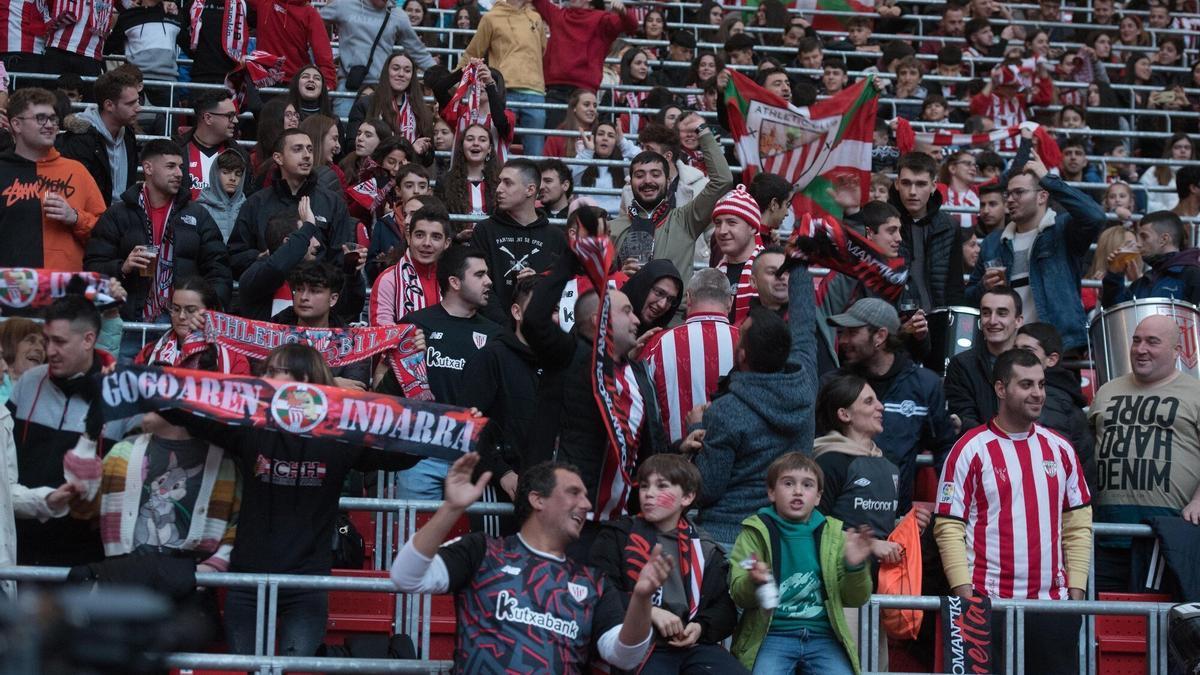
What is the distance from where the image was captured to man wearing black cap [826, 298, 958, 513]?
8.38m

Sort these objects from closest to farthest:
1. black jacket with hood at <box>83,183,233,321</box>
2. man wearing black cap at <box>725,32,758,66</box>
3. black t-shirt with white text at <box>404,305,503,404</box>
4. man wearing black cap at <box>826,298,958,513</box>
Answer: black t-shirt with white text at <box>404,305,503,404</box>
man wearing black cap at <box>826,298,958,513</box>
black jacket with hood at <box>83,183,233,321</box>
man wearing black cap at <box>725,32,758,66</box>

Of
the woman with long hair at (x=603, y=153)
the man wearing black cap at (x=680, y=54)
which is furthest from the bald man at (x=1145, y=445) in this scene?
the man wearing black cap at (x=680, y=54)

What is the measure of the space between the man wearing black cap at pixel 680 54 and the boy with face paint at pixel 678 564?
10.8 m

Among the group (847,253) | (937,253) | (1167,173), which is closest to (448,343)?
(847,253)

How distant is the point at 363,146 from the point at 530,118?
305 cm

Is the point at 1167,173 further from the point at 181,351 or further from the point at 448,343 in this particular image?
the point at 181,351

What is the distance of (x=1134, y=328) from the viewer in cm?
911

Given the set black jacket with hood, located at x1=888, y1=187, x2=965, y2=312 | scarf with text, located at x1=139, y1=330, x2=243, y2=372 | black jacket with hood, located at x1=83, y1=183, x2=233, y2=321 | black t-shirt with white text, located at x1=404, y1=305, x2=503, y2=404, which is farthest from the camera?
black jacket with hood, located at x1=888, y1=187, x2=965, y2=312

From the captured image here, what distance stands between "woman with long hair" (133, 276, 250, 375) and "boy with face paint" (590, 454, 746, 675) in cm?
220

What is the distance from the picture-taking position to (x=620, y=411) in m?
7.15

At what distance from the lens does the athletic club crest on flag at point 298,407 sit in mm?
6570

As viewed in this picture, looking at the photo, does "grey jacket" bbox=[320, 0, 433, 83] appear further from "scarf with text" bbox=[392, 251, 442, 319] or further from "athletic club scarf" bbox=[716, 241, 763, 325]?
"athletic club scarf" bbox=[716, 241, 763, 325]

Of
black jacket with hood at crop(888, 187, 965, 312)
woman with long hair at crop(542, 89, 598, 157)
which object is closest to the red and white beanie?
black jacket with hood at crop(888, 187, 965, 312)

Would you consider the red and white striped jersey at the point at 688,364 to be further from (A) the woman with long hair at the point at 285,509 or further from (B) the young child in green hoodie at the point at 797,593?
(A) the woman with long hair at the point at 285,509
